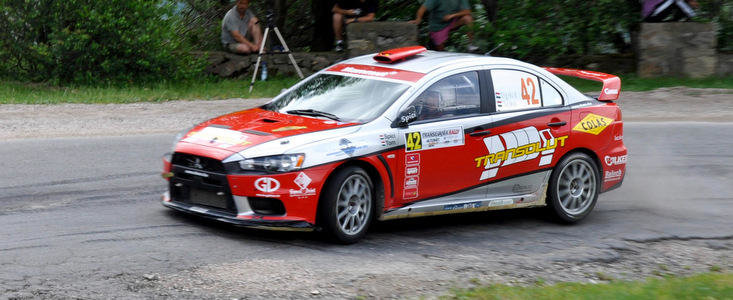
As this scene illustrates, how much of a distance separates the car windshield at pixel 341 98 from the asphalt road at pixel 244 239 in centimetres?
105

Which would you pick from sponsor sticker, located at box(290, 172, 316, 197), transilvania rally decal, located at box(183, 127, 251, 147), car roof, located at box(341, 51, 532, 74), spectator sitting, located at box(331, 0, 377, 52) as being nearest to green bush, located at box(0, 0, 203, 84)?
spectator sitting, located at box(331, 0, 377, 52)

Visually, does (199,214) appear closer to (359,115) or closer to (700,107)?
(359,115)

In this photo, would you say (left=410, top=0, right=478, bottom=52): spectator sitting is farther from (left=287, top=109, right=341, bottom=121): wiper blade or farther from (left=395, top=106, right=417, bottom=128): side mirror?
(left=395, top=106, right=417, bottom=128): side mirror

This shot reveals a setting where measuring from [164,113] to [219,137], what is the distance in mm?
6402

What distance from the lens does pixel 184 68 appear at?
16.8m

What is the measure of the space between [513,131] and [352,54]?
8770 mm

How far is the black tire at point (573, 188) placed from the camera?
885cm

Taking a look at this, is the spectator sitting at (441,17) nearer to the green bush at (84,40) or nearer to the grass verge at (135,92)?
the grass verge at (135,92)

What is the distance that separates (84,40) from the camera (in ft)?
51.0

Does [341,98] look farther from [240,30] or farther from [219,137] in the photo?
[240,30]

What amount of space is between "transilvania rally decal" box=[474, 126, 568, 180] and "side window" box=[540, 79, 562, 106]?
1.03 feet

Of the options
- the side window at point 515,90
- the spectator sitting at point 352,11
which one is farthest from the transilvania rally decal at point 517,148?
the spectator sitting at point 352,11

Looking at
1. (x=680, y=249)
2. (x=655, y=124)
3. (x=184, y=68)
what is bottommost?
(x=680, y=249)

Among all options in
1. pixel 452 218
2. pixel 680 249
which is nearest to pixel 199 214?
pixel 452 218
